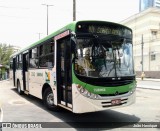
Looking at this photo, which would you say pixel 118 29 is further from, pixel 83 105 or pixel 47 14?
pixel 47 14

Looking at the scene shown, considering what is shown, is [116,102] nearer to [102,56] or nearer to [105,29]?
[102,56]

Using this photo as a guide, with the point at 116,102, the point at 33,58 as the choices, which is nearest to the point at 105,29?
the point at 116,102

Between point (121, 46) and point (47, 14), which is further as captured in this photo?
point (47, 14)

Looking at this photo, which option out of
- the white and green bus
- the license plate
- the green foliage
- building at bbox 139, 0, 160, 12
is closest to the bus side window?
the white and green bus

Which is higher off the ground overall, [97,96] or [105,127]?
[97,96]

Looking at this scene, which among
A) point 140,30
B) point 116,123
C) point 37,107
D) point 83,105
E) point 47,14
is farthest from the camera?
point 140,30

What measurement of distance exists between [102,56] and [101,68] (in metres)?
0.39

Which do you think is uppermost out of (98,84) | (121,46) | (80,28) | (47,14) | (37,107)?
(47,14)

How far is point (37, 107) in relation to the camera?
37.1 feet

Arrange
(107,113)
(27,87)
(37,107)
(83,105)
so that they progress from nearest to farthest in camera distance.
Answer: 1. (83,105)
2. (107,113)
3. (37,107)
4. (27,87)

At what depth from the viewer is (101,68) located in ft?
25.4

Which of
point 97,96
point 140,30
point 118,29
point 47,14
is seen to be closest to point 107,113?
point 97,96

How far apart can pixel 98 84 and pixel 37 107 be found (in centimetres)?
462

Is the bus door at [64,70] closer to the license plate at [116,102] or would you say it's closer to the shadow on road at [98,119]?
the shadow on road at [98,119]
